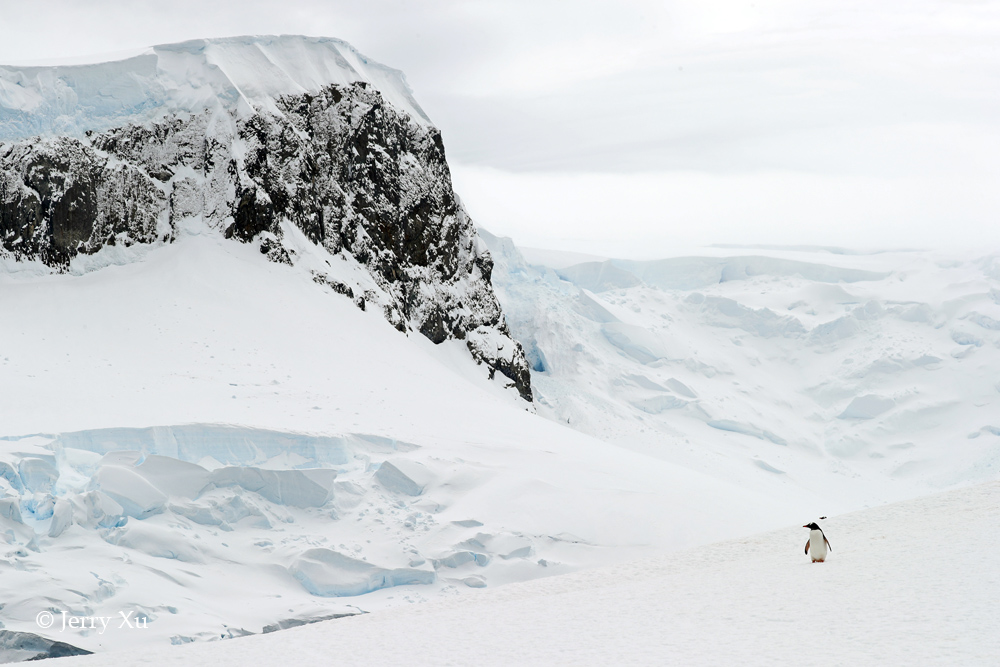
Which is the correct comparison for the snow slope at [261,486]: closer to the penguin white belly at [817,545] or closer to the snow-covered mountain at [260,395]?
the snow-covered mountain at [260,395]

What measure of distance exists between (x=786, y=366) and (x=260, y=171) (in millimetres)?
34029

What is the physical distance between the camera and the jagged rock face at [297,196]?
22956mm

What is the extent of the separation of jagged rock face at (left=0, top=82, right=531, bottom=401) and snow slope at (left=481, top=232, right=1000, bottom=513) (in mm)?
6830

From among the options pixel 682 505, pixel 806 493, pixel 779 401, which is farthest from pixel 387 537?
pixel 779 401

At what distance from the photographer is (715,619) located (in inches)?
313

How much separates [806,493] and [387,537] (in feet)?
79.8

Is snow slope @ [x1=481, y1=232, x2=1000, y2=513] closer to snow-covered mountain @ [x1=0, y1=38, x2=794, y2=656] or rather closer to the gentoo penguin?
snow-covered mountain @ [x1=0, y1=38, x2=794, y2=656]

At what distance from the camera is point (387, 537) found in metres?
12.5

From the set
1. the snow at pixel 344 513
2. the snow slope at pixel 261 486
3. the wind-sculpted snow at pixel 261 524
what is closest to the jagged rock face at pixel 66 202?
the snow at pixel 344 513

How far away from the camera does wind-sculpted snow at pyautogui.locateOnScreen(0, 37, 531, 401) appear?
23.1 meters

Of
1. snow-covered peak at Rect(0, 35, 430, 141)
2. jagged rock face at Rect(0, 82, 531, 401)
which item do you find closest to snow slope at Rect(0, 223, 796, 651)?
jagged rock face at Rect(0, 82, 531, 401)

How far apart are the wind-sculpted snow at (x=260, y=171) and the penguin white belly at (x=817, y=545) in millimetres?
18667

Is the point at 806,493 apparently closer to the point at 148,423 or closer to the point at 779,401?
the point at 779,401

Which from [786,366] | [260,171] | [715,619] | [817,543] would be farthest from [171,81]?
[786,366]
